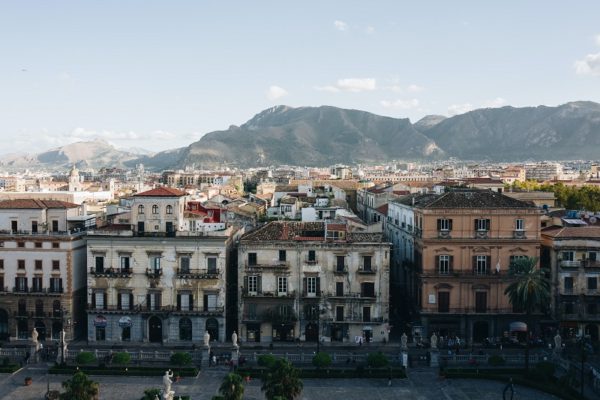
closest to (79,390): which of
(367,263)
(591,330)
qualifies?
(367,263)

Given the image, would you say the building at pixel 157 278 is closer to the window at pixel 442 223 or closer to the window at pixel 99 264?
the window at pixel 99 264

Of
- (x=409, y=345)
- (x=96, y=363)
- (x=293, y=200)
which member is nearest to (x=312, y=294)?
(x=409, y=345)

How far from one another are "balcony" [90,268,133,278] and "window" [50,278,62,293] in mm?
3487

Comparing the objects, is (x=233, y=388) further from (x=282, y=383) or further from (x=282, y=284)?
(x=282, y=284)

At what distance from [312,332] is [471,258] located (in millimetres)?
16565

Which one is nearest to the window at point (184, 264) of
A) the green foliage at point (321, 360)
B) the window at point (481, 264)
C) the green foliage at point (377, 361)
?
the green foliage at point (321, 360)

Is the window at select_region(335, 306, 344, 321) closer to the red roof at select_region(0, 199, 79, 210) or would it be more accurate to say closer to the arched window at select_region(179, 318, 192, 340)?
the arched window at select_region(179, 318, 192, 340)

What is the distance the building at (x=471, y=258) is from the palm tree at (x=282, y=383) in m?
25.6

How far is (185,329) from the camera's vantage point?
6775cm

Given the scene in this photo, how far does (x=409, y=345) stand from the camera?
67125 millimetres

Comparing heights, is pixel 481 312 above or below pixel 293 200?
below

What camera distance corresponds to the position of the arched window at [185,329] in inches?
2662

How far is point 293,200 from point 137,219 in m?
35.9

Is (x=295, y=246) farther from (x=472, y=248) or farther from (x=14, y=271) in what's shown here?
(x=14, y=271)
